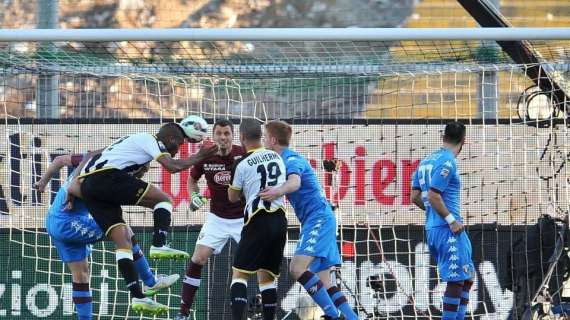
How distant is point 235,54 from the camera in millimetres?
13164

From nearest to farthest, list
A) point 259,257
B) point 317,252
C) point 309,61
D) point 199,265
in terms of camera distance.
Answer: point 259,257
point 317,252
point 199,265
point 309,61

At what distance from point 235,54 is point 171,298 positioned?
2617 millimetres

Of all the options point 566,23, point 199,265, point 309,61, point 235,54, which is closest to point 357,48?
point 309,61

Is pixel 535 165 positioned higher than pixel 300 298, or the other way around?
pixel 535 165

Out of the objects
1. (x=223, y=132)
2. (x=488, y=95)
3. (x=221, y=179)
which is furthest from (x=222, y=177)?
(x=488, y=95)

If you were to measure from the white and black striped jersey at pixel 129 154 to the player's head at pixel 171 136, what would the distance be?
8cm

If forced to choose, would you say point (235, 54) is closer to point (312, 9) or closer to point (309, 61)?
point (309, 61)

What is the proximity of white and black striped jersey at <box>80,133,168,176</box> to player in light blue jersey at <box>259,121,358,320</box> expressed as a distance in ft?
3.24

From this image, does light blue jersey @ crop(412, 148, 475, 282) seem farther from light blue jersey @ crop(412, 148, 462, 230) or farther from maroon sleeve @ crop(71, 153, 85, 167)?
maroon sleeve @ crop(71, 153, 85, 167)

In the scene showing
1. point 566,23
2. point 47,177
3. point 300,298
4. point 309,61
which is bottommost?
point 300,298

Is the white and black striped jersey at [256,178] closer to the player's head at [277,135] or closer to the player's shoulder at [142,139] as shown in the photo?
the player's head at [277,135]

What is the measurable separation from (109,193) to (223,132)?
1517 millimetres

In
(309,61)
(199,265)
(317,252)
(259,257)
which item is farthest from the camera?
(309,61)

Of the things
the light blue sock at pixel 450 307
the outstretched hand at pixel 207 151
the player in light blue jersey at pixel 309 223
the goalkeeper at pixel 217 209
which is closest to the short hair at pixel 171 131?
the outstretched hand at pixel 207 151
